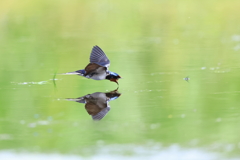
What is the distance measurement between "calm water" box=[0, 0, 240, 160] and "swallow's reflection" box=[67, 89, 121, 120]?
91mm

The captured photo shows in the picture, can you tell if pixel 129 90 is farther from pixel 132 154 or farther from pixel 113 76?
pixel 132 154

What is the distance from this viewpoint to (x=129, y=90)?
22.5ft

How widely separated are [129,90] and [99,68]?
464mm

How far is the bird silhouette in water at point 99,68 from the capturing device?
22.4ft

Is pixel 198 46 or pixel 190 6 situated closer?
pixel 198 46

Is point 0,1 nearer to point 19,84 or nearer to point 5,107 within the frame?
point 19,84

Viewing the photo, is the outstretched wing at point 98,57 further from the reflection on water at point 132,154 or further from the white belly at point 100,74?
the reflection on water at point 132,154

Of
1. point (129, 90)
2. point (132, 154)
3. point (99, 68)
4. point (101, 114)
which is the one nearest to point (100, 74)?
point (99, 68)

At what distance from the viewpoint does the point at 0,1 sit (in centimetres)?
1878

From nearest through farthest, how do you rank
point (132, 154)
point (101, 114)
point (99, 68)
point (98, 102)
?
point (132, 154) < point (101, 114) < point (98, 102) < point (99, 68)

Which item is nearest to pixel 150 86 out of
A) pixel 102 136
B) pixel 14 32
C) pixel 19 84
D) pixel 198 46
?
pixel 19 84

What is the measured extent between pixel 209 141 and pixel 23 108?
228 centimetres

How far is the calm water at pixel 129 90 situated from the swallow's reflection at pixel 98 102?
9 cm

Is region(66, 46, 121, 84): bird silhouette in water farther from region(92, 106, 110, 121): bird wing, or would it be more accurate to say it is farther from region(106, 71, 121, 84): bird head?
region(92, 106, 110, 121): bird wing
